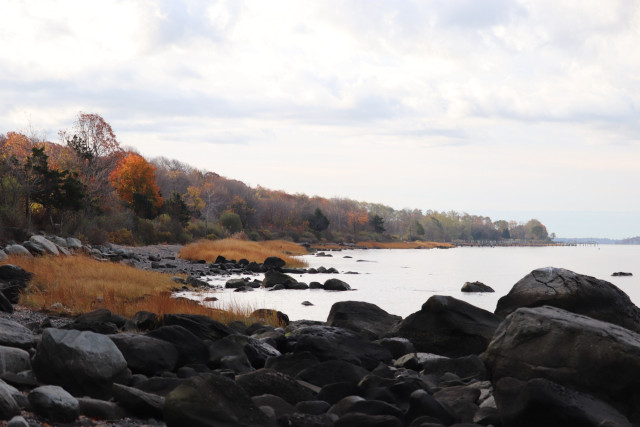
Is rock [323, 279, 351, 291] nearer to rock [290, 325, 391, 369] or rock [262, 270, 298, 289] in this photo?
rock [262, 270, 298, 289]

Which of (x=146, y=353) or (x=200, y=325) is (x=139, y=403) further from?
(x=200, y=325)

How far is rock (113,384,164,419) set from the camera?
5.64m

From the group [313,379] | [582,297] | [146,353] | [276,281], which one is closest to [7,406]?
[146,353]

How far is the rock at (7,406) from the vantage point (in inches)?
186

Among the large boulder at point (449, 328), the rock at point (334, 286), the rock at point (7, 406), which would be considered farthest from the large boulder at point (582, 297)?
the rock at point (334, 286)

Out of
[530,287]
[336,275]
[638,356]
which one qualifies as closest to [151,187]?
[336,275]

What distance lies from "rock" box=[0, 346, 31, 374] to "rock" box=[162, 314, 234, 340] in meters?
3.19

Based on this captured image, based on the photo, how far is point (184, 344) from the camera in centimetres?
809

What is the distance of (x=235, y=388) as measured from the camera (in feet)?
18.1

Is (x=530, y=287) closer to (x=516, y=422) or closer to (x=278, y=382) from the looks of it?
(x=516, y=422)

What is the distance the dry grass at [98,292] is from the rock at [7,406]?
6724mm

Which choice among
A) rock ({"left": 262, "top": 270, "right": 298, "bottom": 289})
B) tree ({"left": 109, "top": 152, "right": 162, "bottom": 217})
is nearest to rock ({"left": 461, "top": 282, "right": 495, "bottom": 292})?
rock ({"left": 262, "top": 270, "right": 298, "bottom": 289})

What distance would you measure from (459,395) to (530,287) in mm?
4476

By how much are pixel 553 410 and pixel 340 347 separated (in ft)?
12.8
